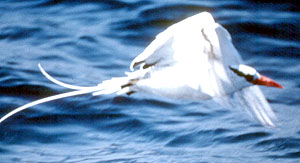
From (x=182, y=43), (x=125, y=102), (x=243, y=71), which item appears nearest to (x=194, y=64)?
(x=182, y=43)

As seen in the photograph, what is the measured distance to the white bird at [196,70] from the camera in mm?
5121

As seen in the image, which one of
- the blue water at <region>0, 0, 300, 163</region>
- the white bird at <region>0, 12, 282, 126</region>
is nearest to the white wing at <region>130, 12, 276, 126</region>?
the white bird at <region>0, 12, 282, 126</region>

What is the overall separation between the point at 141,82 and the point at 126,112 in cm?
281

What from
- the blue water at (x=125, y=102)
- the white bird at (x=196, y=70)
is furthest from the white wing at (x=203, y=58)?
the blue water at (x=125, y=102)

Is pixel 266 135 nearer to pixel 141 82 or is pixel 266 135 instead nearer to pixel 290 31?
pixel 290 31

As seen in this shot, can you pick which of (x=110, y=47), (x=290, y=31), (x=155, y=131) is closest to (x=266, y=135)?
(x=155, y=131)

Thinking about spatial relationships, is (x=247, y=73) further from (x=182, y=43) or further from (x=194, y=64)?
(x=182, y=43)

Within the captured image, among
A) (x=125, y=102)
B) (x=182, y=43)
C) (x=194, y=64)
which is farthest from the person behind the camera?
(x=125, y=102)

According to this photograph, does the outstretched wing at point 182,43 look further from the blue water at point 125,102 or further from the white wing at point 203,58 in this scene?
the blue water at point 125,102

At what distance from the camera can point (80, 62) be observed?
892 centimetres

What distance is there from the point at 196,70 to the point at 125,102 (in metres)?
3.09

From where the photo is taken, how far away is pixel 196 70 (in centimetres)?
533

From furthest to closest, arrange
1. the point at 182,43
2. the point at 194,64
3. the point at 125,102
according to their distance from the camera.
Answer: the point at 125,102
the point at 194,64
the point at 182,43

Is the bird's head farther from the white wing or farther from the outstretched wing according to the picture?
the outstretched wing
